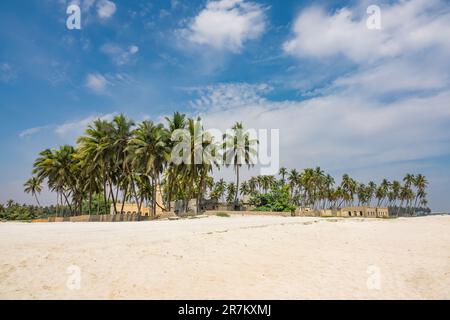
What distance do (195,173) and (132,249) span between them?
3112 centimetres

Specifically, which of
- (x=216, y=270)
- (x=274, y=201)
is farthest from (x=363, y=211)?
(x=216, y=270)

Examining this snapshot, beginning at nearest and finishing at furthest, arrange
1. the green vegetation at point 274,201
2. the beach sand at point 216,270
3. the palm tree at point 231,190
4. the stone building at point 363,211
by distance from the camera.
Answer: the beach sand at point 216,270
the green vegetation at point 274,201
the stone building at point 363,211
the palm tree at point 231,190

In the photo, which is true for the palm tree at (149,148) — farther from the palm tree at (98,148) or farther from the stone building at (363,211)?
the stone building at (363,211)

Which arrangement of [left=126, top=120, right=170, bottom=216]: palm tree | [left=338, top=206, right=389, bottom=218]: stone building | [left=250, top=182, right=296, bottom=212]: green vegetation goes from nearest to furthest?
[left=126, top=120, right=170, bottom=216]: palm tree, [left=250, top=182, right=296, bottom=212]: green vegetation, [left=338, top=206, right=389, bottom=218]: stone building

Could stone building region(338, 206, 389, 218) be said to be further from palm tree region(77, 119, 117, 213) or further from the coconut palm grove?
palm tree region(77, 119, 117, 213)

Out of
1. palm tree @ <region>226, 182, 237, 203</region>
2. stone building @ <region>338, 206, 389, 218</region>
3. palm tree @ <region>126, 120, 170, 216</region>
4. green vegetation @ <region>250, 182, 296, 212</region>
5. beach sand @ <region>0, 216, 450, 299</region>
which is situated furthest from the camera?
palm tree @ <region>226, 182, 237, 203</region>

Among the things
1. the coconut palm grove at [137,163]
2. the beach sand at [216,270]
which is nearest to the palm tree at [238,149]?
the coconut palm grove at [137,163]

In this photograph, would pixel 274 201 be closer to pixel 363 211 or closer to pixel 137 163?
pixel 137 163

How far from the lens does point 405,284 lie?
28.9 feet

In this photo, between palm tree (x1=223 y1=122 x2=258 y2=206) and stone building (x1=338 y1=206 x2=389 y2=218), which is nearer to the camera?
palm tree (x1=223 y1=122 x2=258 y2=206)

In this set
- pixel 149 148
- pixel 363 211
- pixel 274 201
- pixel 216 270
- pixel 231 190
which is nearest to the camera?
pixel 216 270

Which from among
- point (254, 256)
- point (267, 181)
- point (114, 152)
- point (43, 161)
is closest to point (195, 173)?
point (114, 152)

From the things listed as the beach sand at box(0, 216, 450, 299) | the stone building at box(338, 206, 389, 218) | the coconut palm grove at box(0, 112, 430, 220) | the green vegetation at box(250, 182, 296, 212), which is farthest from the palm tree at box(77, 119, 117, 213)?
the stone building at box(338, 206, 389, 218)
